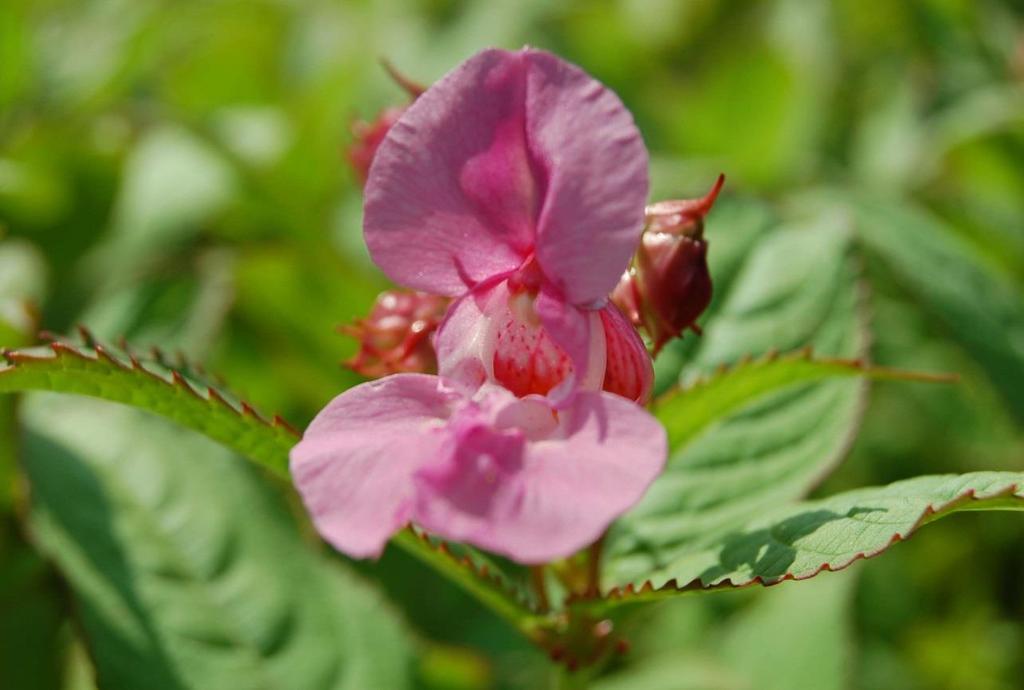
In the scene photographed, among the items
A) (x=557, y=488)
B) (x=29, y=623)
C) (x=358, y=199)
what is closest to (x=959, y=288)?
(x=557, y=488)

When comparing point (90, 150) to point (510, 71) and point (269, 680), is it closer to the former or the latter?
point (269, 680)

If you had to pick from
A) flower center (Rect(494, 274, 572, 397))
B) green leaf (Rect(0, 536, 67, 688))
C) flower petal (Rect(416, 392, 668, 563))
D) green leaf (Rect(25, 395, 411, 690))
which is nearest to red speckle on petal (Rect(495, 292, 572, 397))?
flower center (Rect(494, 274, 572, 397))

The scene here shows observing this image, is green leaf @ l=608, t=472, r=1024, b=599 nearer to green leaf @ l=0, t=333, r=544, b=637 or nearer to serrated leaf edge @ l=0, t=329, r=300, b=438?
green leaf @ l=0, t=333, r=544, b=637

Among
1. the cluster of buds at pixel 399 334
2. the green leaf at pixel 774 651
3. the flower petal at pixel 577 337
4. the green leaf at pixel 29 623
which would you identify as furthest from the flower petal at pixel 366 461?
the green leaf at pixel 774 651

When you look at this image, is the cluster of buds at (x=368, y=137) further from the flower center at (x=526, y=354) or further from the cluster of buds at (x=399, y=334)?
the flower center at (x=526, y=354)

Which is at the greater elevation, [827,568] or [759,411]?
[827,568]

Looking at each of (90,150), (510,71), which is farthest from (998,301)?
(90,150)

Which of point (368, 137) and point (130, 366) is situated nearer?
point (130, 366)

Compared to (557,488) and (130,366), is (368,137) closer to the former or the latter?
(130,366)
